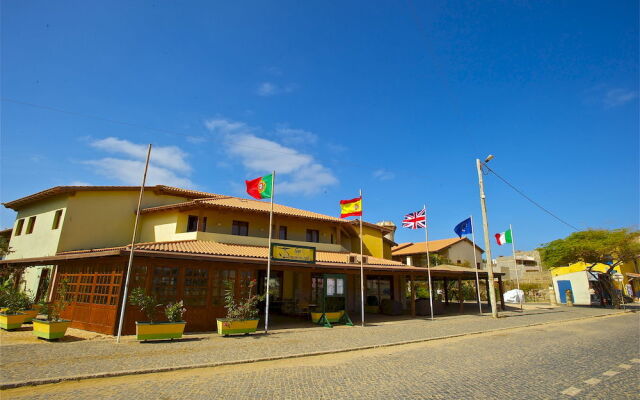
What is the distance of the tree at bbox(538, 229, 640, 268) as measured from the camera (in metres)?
27.8

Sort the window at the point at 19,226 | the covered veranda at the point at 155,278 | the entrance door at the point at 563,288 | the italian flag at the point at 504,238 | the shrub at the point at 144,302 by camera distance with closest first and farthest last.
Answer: the shrub at the point at 144,302 < the covered veranda at the point at 155,278 < the window at the point at 19,226 < the italian flag at the point at 504,238 < the entrance door at the point at 563,288

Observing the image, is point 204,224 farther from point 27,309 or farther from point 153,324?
point 153,324

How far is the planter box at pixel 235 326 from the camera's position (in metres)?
12.7

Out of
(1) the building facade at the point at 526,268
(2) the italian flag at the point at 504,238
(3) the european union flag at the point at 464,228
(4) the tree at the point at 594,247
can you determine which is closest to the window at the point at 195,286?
(3) the european union flag at the point at 464,228

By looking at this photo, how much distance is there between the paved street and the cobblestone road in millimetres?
721

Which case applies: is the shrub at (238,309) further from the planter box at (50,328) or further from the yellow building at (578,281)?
the yellow building at (578,281)

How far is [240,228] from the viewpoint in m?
21.1

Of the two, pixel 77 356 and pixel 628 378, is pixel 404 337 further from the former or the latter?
pixel 77 356

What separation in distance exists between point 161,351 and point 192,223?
11808mm

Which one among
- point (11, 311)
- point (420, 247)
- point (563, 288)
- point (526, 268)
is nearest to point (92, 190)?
point (11, 311)

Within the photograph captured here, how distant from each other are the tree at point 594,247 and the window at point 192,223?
31.3m

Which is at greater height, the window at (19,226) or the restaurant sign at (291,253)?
the window at (19,226)

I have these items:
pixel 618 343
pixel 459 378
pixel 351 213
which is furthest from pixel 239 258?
pixel 618 343

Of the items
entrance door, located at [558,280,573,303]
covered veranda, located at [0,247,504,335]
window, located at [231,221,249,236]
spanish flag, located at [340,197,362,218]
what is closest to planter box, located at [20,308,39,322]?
covered veranda, located at [0,247,504,335]
